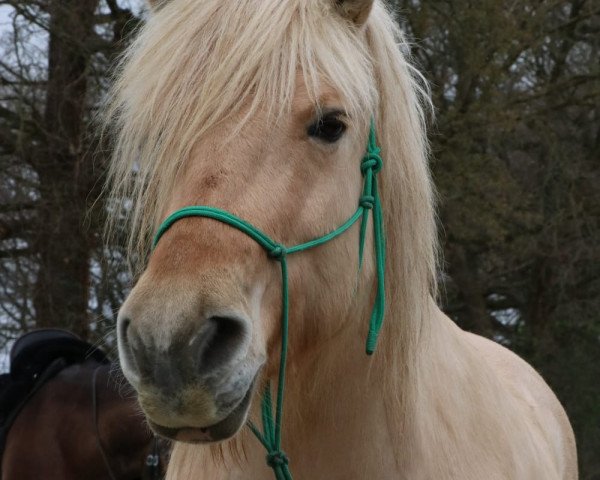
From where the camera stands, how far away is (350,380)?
2266 mm

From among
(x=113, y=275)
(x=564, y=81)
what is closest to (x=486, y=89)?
(x=564, y=81)

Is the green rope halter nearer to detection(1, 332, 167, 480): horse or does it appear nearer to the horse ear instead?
the horse ear

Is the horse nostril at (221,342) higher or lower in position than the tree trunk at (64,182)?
lower

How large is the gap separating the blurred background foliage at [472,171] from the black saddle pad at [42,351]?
0.85 meters

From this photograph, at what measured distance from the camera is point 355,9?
88.0 inches

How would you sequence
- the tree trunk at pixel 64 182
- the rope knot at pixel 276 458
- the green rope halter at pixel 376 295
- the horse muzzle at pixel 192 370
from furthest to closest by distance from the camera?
the tree trunk at pixel 64 182, the rope knot at pixel 276 458, the green rope halter at pixel 376 295, the horse muzzle at pixel 192 370

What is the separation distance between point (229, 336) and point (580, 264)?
402 inches

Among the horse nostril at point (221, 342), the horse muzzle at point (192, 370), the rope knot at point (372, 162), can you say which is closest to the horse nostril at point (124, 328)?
the horse muzzle at point (192, 370)

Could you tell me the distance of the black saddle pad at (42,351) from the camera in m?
5.38

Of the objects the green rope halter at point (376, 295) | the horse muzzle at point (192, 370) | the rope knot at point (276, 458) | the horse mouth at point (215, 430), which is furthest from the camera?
the rope knot at point (276, 458)

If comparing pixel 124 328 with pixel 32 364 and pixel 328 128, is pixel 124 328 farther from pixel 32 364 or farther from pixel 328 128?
pixel 32 364

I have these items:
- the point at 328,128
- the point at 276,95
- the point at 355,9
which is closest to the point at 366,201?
the point at 328,128

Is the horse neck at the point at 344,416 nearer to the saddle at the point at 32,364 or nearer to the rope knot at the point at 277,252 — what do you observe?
the rope knot at the point at 277,252

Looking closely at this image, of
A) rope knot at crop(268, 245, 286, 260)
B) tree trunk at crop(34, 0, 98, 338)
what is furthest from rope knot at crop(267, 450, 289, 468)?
tree trunk at crop(34, 0, 98, 338)
